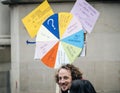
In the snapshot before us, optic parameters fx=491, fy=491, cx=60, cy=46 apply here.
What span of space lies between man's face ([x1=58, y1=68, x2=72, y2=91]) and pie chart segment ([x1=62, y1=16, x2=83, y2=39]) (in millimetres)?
1400

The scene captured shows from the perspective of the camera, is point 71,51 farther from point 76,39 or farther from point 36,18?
point 36,18

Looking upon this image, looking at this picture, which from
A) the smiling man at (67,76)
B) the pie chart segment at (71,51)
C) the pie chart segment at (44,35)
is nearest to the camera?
the smiling man at (67,76)

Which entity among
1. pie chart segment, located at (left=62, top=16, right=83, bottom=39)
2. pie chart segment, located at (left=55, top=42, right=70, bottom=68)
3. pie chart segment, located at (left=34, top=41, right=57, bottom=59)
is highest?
pie chart segment, located at (left=62, top=16, right=83, bottom=39)

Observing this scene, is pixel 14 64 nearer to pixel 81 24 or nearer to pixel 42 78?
pixel 42 78

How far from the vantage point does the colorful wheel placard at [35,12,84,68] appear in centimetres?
483

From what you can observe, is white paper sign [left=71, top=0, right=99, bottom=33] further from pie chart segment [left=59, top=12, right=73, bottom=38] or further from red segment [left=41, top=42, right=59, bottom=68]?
red segment [left=41, top=42, right=59, bottom=68]

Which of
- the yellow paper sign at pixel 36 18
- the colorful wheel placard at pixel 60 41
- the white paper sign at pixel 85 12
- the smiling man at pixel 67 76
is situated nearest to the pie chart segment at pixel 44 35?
the colorful wheel placard at pixel 60 41

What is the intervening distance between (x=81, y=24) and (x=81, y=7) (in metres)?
0.17

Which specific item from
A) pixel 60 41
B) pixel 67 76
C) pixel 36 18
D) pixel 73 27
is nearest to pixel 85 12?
pixel 73 27

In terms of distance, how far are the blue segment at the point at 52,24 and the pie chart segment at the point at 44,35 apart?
0.04 meters

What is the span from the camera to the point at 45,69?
7.01 m

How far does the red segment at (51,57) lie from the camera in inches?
191

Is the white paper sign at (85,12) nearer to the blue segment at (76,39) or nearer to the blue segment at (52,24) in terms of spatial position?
the blue segment at (76,39)

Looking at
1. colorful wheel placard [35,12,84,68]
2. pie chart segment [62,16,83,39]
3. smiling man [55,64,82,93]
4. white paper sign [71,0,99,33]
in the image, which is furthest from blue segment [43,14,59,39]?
smiling man [55,64,82,93]
